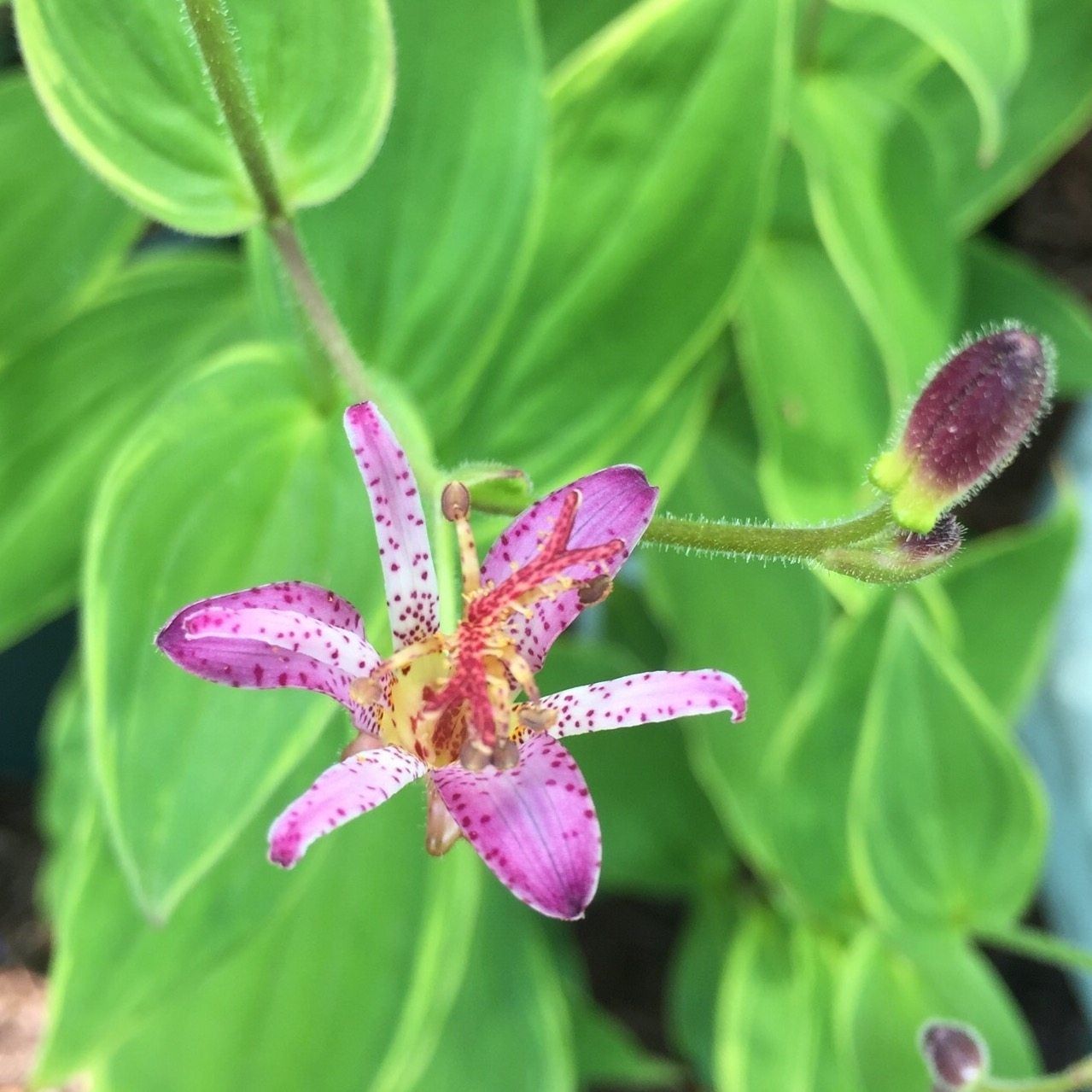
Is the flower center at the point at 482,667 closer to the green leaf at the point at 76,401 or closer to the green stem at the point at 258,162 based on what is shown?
the green stem at the point at 258,162

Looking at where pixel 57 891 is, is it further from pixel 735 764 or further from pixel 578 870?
pixel 578 870

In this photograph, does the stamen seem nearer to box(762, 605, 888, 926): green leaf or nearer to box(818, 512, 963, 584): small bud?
box(818, 512, 963, 584): small bud

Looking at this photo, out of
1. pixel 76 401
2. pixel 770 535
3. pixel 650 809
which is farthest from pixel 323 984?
pixel 770 535

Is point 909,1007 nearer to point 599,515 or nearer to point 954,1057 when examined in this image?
point 954,1057

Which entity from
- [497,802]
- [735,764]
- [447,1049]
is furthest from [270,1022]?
[497,802]

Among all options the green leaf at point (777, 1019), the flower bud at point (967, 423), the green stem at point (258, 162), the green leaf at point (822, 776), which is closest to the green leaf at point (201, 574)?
the green stem at point (258, 162)

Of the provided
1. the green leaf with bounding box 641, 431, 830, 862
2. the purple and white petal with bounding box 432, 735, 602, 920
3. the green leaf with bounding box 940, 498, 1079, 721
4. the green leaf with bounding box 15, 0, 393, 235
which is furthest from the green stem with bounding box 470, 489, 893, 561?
the green leaf with bounding box 940, 498, 1079, 721

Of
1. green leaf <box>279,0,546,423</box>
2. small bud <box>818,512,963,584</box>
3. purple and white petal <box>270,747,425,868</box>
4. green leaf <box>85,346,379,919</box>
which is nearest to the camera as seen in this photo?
purple and white petal <box>270,747,425,868</box>
